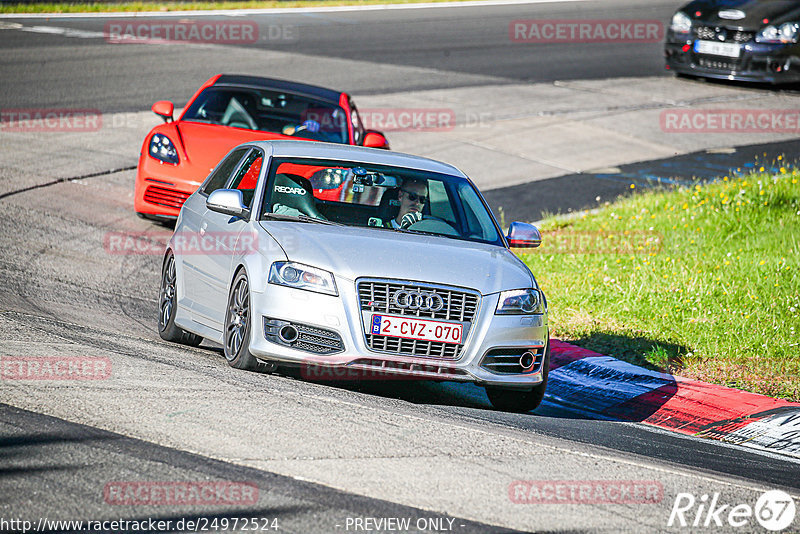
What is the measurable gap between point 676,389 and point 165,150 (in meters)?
6.05

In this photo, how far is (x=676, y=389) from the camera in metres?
8.77

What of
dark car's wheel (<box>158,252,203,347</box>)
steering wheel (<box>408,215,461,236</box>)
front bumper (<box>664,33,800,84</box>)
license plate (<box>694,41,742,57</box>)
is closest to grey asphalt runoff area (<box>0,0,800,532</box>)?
dark car's wheel (<box>158,252,203,347</box>)

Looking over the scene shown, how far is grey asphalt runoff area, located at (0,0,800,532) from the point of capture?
195 inches

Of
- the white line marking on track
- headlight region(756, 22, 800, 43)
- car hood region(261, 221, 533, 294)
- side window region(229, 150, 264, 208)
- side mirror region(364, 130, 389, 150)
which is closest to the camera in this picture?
car hood region(261, 221, 533, 294)

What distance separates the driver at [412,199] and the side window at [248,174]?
104 centimetres

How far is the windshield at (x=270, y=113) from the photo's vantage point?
13000mm

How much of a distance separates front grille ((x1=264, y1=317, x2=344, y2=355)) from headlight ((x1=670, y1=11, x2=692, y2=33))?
16.9m

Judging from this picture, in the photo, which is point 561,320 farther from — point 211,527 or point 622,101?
point 622,101

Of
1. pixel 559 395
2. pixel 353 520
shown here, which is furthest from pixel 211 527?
pixel 559 395

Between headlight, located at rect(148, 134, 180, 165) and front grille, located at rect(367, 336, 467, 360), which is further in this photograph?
headlight, located at rect(148, 134, 180, 165)
